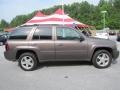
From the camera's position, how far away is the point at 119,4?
9212 cm

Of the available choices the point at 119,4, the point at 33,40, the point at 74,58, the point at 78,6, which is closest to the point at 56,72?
the point at 74,58

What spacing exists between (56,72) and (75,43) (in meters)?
1.33

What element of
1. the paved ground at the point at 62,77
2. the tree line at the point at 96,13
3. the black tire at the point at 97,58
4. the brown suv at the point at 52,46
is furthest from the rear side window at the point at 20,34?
the tree line at the point at 96,13

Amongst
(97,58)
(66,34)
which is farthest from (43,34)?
(97,58)

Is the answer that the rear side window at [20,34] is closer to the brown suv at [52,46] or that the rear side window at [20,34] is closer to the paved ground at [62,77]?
the brown suv at [52,46]

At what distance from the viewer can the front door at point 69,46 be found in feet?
30.9

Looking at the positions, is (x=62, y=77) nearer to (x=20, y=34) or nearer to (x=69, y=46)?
(x=69, y=46)

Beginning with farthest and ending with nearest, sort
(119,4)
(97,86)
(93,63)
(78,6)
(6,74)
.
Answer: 1. (78,6)
2. (119,4)
3. (93,63)
4. (6,74)
5. (97,86)

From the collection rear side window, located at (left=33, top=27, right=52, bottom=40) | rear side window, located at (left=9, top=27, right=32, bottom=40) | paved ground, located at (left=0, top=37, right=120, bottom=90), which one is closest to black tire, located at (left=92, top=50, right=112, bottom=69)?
paved ground, located at (left=0, top=37, right=120, bottom=90)

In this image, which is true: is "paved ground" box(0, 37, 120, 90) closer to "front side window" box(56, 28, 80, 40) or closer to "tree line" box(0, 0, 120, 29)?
"front side window" box(56, 28, 80, 40)

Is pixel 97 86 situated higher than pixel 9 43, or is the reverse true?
pixel 9 43

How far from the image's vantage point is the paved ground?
23.1 feet

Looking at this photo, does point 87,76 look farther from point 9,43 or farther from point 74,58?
point 9,43

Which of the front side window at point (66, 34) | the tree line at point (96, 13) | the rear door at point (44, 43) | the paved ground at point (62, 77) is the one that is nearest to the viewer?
the paved ground at point (62, 77)
